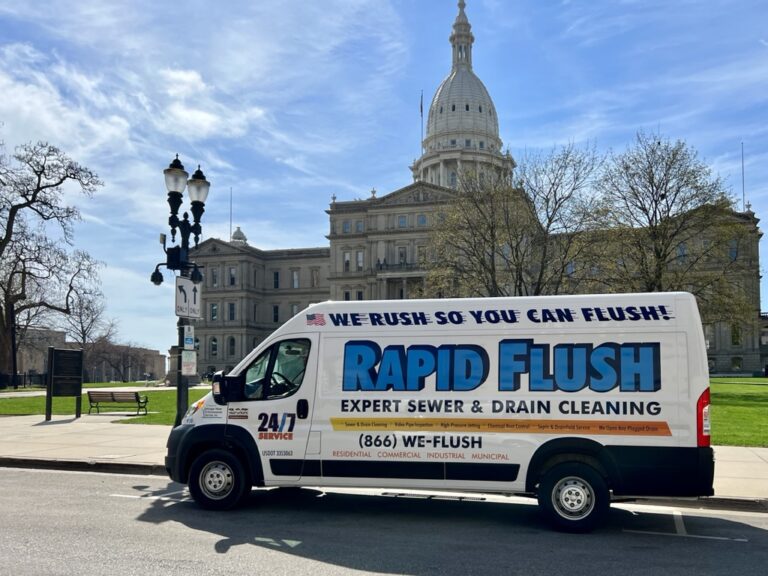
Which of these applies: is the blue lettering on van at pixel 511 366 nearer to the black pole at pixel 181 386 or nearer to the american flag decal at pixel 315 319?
the american flag decal at pixel 315 319

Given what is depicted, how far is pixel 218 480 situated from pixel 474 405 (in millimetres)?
3607

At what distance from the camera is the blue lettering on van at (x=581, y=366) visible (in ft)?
28.4

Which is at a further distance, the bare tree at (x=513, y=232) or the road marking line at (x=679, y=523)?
the bare tree at (x=513, y=232)

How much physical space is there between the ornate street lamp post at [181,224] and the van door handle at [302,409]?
5.35 metres

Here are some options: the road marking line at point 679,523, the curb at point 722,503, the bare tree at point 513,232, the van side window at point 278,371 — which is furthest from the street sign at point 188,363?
the bare tree at point 513,232

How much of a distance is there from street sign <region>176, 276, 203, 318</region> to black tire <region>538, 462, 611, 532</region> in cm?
843

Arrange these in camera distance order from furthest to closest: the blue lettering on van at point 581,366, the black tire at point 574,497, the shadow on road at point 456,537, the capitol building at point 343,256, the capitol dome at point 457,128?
the capitol dome at point 457,128
the capitol building at point 343,256
the blue lettering on van at point 581,366
the black tire at point 574,497
the shadow on road at point 456,537

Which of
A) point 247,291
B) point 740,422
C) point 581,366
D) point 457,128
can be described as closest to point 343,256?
point 247,291

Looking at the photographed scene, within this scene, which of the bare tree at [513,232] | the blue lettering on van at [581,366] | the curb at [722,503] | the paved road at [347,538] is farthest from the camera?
the bare tree at [513,232]

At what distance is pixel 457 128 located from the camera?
124125 millimetres

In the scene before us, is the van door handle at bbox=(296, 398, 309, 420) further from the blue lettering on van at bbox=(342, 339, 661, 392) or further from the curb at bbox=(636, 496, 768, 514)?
the curb at bbox=(636, 496, 768, 514)

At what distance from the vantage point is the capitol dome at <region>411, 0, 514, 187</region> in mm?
121875

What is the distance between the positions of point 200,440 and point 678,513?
664cm

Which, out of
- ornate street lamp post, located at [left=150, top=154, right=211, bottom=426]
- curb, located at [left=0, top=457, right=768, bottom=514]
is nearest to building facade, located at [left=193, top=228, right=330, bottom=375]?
ornate street lamp post, located at [left=150, top=154, right=211, bottom=426]
